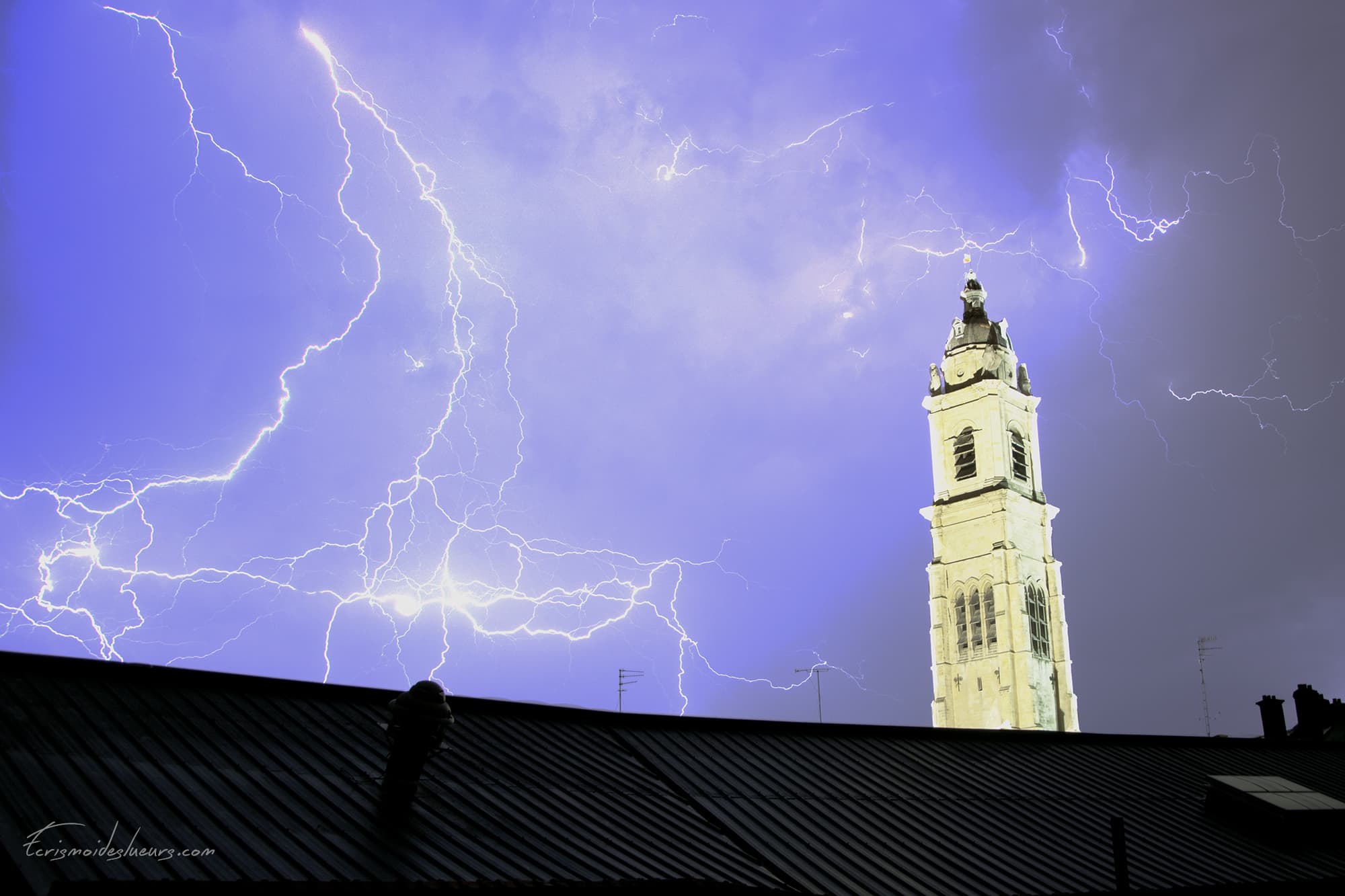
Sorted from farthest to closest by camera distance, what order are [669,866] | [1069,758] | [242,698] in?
[1069,758]
[242,698]
[669,866]

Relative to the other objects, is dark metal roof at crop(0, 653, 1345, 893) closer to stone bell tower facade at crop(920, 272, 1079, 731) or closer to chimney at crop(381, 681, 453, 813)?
chimney at crop(381, 681, 453, 813)

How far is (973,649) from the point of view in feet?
225

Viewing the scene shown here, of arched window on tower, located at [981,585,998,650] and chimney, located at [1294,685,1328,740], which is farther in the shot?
arched window on tower, located at [981,585,998,650]

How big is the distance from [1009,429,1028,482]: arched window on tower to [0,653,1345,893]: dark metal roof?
170ft

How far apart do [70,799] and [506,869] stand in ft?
12.8

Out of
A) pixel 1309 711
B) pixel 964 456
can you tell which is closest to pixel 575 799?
pixel 1309 711

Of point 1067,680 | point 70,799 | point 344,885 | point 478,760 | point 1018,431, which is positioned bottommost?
point 344,885

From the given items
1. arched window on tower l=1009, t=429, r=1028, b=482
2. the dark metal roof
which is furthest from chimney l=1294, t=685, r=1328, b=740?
arched window on tower l=1009, t=429, r=1028, b=482

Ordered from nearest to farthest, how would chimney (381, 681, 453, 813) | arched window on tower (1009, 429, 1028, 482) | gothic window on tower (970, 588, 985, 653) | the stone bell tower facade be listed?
chimney (381, 681, 453, 813)
the stone bell tower facade
gothic window on tower (970, 588, 985, 653)
arched window on tower (1009, 429, 1028, 482)

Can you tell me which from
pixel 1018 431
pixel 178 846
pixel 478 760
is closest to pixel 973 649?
pixel 1018 431

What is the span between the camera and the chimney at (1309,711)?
35.6 metres

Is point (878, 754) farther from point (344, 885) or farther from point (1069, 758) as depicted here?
point (344, 885)

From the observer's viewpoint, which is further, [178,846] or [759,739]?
[759,739]

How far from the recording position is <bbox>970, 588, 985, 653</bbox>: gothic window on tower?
68.6 m
